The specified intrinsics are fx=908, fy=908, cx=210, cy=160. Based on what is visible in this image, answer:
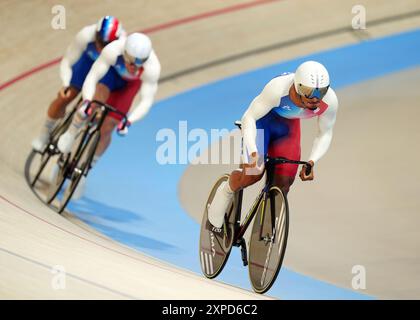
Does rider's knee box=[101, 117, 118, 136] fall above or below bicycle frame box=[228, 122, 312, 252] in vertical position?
above

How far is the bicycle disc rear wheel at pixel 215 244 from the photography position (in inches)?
185

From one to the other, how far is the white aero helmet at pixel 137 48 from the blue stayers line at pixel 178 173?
3.79 feet

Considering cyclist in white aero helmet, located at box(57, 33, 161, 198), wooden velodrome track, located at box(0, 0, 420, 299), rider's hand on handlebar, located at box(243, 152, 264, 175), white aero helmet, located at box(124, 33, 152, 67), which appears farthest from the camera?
cyclist in white aero helmet, located at box(57, 33, 161, 198)

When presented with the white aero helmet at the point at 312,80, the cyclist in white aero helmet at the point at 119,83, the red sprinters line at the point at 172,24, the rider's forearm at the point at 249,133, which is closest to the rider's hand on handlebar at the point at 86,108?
the cyclist in white aero helmet at the point at 119,83

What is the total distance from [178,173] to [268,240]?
2.72m

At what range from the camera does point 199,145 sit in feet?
24.6

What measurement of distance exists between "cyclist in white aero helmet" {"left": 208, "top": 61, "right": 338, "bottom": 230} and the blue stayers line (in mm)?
880

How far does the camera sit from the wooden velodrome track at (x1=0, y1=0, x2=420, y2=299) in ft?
13.1

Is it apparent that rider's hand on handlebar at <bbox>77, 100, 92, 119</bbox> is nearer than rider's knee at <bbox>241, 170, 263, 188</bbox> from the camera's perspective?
No

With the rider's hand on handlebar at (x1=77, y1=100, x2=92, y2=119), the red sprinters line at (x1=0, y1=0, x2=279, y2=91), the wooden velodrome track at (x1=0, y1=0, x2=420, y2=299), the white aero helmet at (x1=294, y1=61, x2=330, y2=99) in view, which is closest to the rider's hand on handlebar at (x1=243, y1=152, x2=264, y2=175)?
the white aero helmet at (x1=294, y1=61, x2=330, y2=99)

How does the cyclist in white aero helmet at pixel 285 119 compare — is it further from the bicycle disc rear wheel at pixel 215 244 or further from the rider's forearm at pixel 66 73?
the rider's forearm at pixel 66 73

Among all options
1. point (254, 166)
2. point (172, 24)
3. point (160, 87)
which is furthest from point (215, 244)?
point (172, 24)

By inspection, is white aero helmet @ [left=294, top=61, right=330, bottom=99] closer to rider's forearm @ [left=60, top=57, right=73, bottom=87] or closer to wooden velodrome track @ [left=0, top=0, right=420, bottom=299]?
wooden velodrome track @ [left=0, top=0, right=420, bottom=299]
